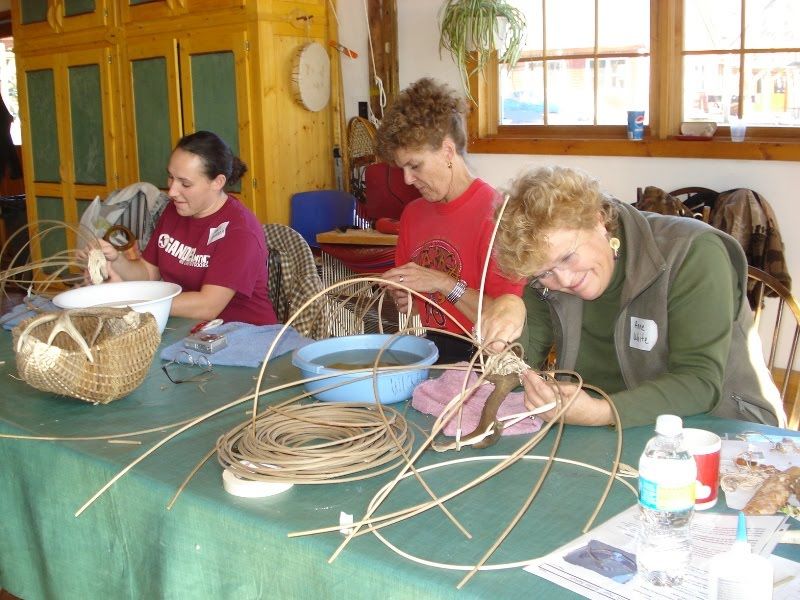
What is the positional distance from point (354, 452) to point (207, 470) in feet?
0.86

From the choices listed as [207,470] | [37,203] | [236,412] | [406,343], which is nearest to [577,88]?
[406,343]

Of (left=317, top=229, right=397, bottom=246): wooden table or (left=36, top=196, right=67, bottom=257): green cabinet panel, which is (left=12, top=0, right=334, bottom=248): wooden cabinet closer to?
(left=36, top=196, right=67, bottom=257): green cabinet panel

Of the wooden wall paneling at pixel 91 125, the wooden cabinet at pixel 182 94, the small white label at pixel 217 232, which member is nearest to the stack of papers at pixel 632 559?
the small white label at pixel 217 232

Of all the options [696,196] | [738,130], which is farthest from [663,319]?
[738,130]

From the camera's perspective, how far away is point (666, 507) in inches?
43.2

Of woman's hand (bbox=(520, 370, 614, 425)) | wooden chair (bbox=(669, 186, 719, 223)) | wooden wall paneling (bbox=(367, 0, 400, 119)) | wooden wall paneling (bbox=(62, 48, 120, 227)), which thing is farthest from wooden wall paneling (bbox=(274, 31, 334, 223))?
woman's hand (bbox=(520, 370, 614, 425))

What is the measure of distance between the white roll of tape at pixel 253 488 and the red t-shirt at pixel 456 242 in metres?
1.11

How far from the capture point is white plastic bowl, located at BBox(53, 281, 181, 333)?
7.57 feet

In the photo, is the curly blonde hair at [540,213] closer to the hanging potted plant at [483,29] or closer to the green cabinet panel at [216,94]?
the hanging potted plant at [483,29]

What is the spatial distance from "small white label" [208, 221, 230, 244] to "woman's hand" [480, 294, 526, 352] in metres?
1.21

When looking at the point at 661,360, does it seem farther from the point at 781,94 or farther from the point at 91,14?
the point at 91,14

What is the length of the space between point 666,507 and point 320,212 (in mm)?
3850

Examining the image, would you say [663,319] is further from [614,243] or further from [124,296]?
[124,296]

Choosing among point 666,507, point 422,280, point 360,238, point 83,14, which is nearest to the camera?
point 666,507
